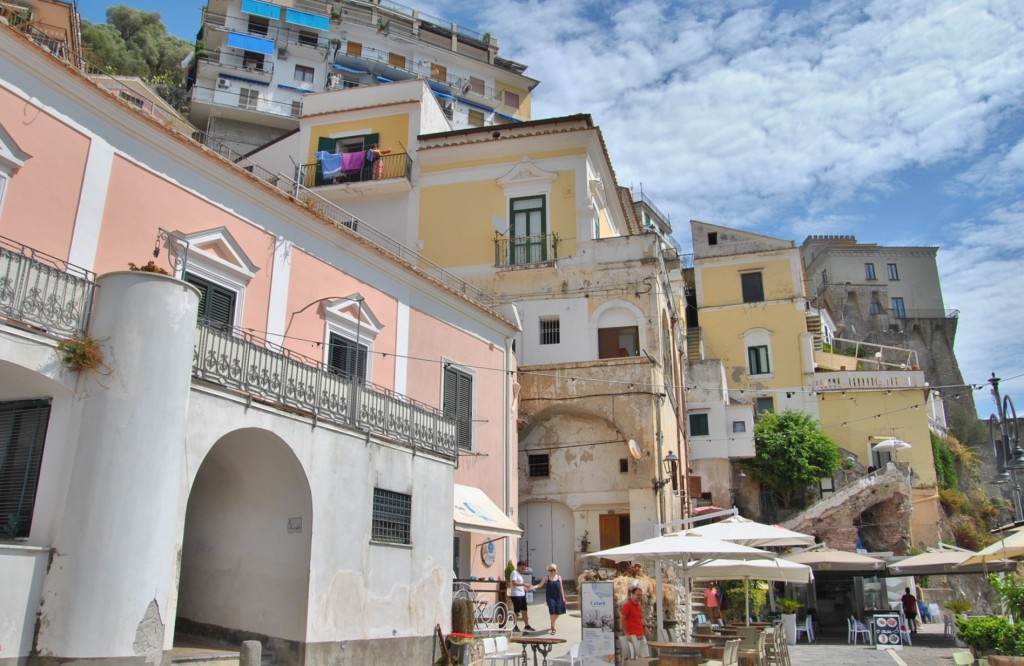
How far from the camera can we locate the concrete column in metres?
8.34

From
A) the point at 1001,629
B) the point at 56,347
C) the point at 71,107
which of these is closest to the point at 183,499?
the point at 56,347

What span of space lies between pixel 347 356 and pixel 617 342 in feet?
37.2

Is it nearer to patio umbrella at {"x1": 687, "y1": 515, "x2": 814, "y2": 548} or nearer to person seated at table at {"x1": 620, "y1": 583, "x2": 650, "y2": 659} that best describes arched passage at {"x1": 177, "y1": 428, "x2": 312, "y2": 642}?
person seated at table at {"x1": 620, "y1": 583, "x2": 650, "y2": 659}

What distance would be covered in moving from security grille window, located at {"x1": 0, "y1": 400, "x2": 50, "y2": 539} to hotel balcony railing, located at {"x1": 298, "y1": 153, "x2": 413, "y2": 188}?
19.2 meters

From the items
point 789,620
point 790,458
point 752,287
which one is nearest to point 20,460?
point 789,620

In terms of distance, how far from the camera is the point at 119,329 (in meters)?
9.24

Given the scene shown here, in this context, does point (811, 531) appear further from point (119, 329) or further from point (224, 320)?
point (119, 329)

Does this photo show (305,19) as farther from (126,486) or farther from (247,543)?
(126,486)

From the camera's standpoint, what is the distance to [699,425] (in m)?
38.2

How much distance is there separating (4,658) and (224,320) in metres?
6.83

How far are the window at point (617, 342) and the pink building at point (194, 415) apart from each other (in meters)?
8.48

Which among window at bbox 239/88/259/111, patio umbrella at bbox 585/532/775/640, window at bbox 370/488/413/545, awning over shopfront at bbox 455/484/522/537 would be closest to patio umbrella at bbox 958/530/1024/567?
patio umbrella at bbox 585/532/775/640

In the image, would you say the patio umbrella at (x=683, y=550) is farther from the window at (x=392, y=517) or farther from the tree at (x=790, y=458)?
the tree at (x=790, y=458)

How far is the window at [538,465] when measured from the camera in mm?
25484
